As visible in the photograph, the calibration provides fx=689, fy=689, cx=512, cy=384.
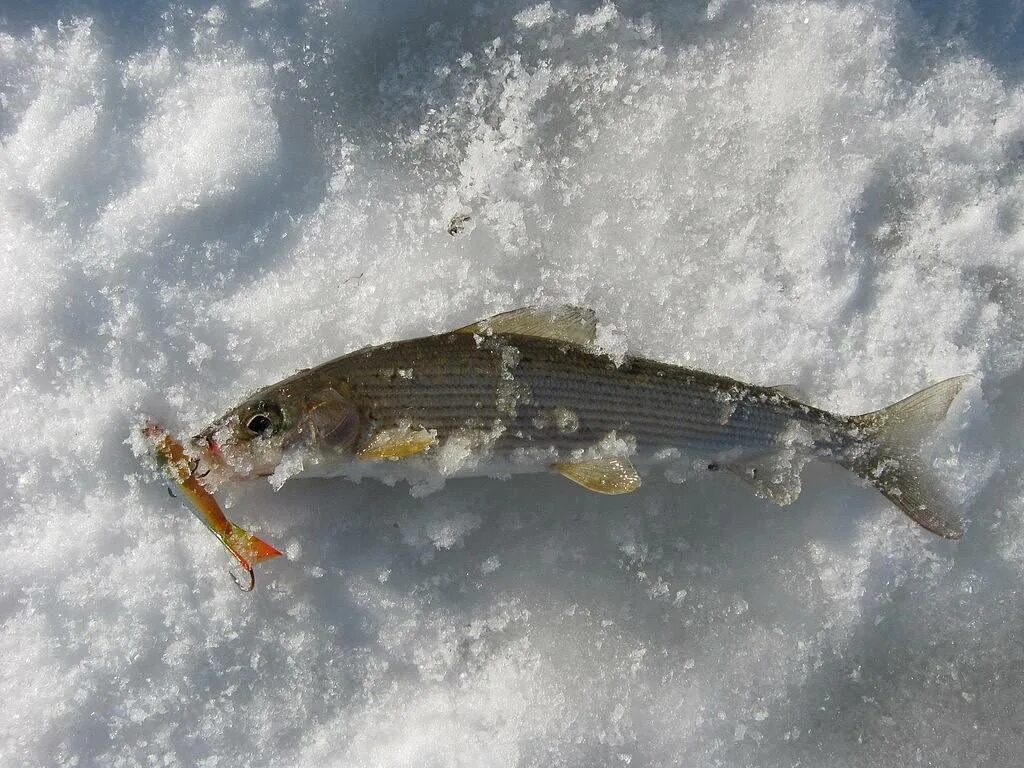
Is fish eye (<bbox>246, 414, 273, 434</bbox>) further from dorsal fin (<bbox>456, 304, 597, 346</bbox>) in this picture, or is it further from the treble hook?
dorsal fin (<bbox>456, 304, 597, 346</bbox>)

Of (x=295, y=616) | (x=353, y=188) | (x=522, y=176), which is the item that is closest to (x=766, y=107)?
(x=522, y=176)

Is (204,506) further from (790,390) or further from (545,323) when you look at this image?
(790,390)

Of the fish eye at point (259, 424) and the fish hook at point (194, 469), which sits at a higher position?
the fish eye at point (259, 424)

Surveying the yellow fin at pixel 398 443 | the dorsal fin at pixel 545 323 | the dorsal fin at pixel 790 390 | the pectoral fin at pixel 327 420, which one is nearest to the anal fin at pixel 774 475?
the dorsal fin at pixel 790 390

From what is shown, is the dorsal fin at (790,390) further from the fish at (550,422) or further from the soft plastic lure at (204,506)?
the soft plastic lure at (204,506)

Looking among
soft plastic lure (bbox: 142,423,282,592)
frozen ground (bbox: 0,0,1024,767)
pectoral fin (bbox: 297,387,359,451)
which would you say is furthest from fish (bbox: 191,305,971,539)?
frozen ground (bbox: 0,0,1024,767)

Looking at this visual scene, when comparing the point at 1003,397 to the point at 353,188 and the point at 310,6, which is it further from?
the point at 310,6
